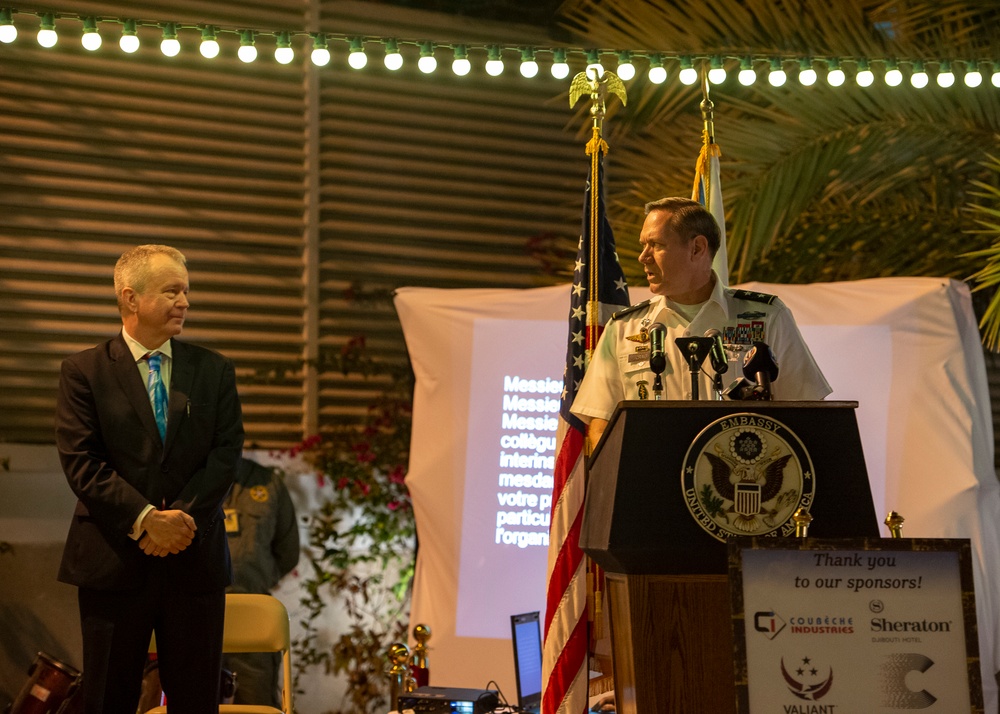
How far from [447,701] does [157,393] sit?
1.23 metres

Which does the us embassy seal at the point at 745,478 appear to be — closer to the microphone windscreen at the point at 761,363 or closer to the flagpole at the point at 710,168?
the microphone windscreen at the point at 761,363

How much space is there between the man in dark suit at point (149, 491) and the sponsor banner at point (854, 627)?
161 cm

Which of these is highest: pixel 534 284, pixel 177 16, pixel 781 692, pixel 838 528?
pixel 177 16

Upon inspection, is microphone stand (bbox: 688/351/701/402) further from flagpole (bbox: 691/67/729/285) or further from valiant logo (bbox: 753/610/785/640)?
flagpole (bbox: 691/67/729/285)

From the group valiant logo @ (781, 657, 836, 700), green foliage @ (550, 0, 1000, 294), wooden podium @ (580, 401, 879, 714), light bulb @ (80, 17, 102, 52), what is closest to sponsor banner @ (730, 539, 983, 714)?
valiant logo @ (781, 657, 836, 700)

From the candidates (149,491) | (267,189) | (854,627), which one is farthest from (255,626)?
(267,189)

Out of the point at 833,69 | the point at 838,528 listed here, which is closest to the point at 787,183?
the point at 833,69

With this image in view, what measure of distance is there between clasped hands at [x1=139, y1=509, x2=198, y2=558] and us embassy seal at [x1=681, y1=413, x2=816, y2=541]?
1.46 meters

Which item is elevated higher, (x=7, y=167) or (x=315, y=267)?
(x=7, y=167)

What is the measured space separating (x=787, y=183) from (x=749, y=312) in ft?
9.17

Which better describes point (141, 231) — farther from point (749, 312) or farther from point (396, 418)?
point (749, 312)

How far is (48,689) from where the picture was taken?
4.09 metres

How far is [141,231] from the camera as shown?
18.5 ft

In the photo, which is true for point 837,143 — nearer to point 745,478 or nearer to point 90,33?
point 90,33
